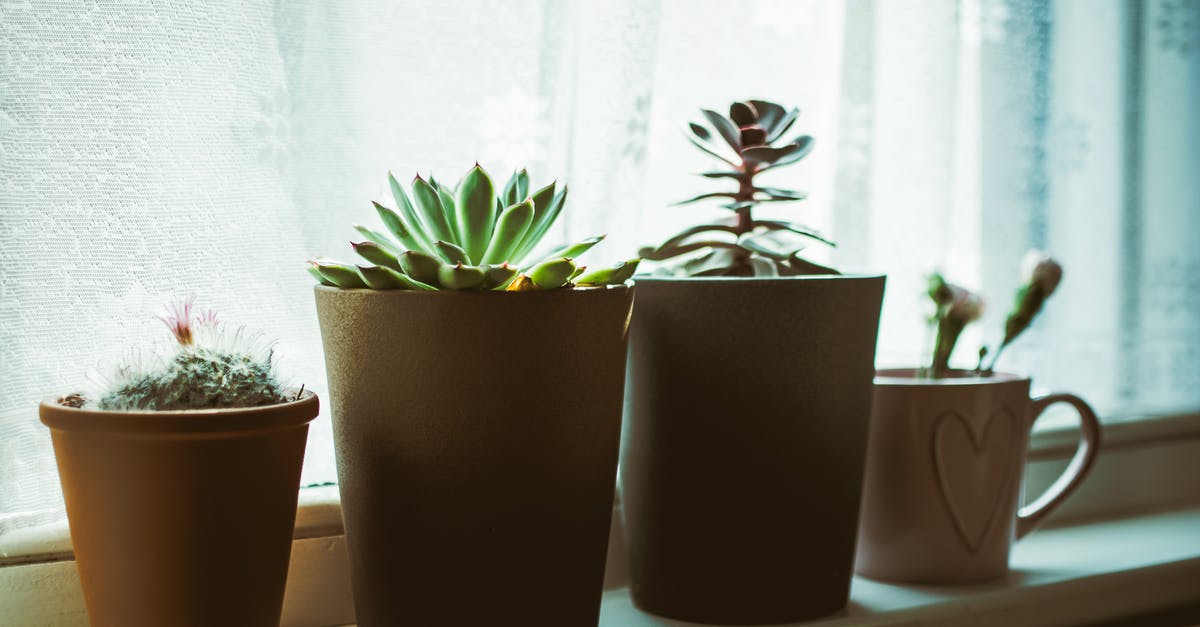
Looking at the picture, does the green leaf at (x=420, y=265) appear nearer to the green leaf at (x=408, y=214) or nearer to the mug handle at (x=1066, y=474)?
the green leaf at (x=408, y=214)

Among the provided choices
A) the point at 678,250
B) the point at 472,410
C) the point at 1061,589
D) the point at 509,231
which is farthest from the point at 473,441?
the point at 1061,589

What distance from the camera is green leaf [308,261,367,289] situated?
0.58m

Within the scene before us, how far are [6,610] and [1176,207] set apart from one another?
3.84 ft

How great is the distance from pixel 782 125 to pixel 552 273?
0.80ft

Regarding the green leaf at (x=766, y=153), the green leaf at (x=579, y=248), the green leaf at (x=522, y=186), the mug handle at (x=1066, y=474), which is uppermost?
the green leaf at (x=766, y=153)

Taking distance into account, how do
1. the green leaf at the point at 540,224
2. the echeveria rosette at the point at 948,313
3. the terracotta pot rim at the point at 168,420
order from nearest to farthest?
the terracotta pot rim at the point at 168,420, the green leaf at the point at 540,224, the echeveria rosette at the point at 948,313

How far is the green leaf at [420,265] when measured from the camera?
0.56 metres

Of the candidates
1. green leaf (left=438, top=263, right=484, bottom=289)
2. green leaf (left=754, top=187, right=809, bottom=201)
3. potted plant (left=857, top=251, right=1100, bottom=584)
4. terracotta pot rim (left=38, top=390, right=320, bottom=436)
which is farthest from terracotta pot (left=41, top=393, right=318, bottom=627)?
potted plant (left=857, top=251, right=1100, bottom=584)

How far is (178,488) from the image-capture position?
0.52 meters

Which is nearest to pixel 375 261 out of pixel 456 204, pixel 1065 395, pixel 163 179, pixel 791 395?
pixel 456 204

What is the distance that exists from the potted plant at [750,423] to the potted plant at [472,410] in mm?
81

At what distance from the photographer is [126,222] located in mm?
640

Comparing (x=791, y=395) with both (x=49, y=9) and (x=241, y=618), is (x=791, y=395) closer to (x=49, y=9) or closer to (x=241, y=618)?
(x=241, y=618)

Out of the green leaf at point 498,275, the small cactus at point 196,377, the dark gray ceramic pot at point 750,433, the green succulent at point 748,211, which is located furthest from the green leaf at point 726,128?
the small cactus at point 196,377
